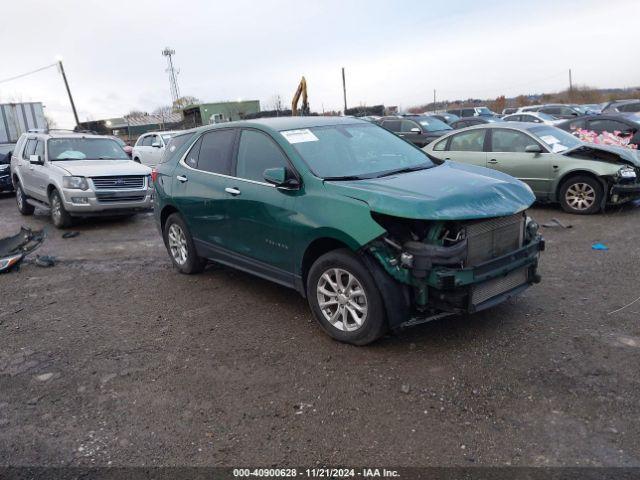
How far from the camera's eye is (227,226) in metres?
5.28

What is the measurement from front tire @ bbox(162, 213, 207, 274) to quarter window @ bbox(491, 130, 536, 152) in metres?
6.04

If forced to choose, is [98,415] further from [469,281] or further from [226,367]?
[469,281]

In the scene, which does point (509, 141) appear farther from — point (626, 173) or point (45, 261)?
point (45, 261)

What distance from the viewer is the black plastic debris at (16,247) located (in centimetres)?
704

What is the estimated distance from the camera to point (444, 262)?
370cm

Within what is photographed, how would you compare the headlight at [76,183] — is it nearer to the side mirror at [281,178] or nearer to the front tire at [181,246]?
the front tire at [181,246]

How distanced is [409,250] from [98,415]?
2.42m

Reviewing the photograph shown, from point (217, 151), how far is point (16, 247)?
14.2ft

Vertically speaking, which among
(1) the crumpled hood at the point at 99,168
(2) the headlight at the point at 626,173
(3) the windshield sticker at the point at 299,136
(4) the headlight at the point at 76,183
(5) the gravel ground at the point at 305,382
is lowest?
(5) the gravel ground at the point at 305,382

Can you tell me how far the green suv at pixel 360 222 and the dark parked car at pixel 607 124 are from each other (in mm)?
9718

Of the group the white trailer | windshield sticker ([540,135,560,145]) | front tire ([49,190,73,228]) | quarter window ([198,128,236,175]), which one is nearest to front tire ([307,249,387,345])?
quarter window ([198,128,236,175])

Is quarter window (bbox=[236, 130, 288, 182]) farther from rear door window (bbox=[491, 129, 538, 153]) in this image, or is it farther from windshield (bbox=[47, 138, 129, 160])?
windshield (bbox=[47, 138, 129, 160])

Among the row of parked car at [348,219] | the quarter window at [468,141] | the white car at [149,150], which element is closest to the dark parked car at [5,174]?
the white car at [149,150]

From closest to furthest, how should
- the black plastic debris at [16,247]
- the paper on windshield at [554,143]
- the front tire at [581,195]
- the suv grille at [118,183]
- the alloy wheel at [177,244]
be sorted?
the alloy wheel at [177,244]
the black plastic debris at [16,247]
the front tire at [581,195]
the paper on windshield at [554,143]
the suv grille at [118,183]
